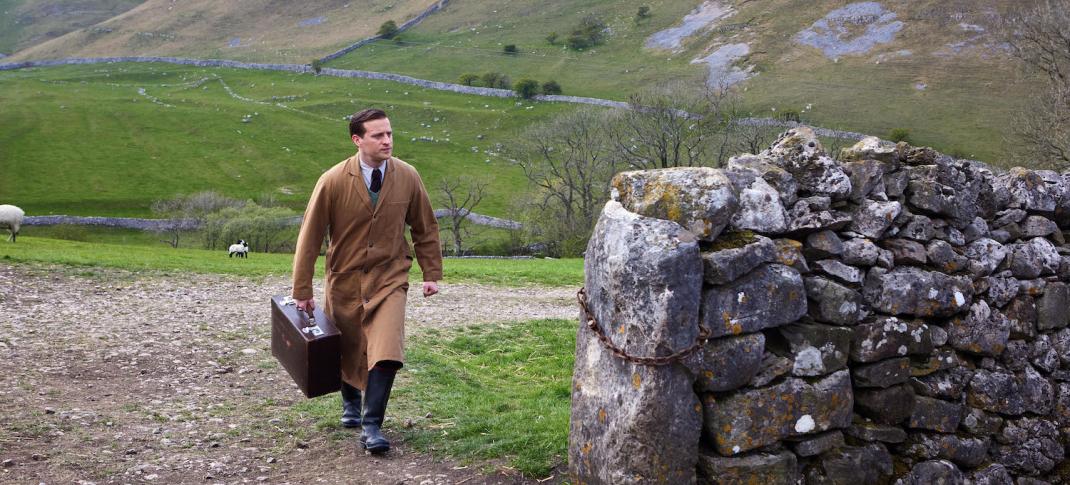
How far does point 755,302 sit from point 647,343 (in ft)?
2.82

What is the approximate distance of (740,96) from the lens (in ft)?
323

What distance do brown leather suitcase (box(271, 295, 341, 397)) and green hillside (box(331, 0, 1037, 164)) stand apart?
226 ft

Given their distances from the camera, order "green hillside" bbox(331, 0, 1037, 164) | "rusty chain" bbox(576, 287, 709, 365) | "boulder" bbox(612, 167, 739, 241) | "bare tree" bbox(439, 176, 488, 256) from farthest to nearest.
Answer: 1. "green hillside" bbox(331, 0, 1037, 164)
2. "bare tree" bbox(439, 176, 488, 256)
3. "boulder" bbox(612, 167, 739, 241)
4. "rusty chain" bbox(576, 287, 709, 365)

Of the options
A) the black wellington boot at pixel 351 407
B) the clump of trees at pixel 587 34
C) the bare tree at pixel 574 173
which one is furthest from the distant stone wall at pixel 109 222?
the clump of trees at pixel 587 34

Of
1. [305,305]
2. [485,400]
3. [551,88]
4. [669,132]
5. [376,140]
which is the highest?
[376,140]

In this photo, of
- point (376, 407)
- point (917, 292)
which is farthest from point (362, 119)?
point (917, 292)

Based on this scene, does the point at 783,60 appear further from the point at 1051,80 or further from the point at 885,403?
the point at 885,403

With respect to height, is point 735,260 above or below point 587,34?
above

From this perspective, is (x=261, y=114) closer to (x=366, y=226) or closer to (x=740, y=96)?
(x=740, y=96)

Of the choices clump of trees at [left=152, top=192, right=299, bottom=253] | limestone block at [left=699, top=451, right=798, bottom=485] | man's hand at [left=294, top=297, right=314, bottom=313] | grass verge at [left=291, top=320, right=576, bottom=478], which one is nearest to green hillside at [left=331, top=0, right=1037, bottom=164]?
clump of trees at [left=152, top=192, right=299, bottom=253]

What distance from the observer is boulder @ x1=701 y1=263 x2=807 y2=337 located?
216 inches

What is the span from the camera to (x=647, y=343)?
5363 mm

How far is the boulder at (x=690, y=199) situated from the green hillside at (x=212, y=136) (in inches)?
2858

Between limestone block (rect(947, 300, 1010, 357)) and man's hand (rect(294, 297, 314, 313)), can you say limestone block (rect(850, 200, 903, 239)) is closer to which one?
limestone block (rect(947, 300, 1010, 357))
